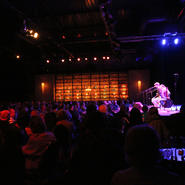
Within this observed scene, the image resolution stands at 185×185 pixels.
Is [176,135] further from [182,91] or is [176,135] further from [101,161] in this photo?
[182,91]

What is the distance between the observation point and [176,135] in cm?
350

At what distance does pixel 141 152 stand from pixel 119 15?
29.7 feet

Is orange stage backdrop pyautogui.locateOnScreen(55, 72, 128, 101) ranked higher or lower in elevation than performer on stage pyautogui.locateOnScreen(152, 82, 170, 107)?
higher

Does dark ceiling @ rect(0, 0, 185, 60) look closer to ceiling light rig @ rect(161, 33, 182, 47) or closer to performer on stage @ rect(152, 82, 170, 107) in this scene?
ceiling light rig @ rect(161, 33, 182, 47)

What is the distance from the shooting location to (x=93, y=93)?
1698 cm

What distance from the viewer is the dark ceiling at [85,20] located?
25.1 ft

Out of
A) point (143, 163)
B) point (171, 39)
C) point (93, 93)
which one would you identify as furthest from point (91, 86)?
point (143, 163)

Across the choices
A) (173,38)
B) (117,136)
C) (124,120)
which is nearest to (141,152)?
(117,136)

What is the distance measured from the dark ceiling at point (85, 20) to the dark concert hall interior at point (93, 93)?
0.16 feet

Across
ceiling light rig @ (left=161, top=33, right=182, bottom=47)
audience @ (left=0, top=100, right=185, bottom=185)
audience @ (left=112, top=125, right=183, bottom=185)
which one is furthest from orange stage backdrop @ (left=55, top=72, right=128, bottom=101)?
audience @ (left=112, top=125, right=183, bottom=185)

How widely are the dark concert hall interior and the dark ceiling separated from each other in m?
0.05

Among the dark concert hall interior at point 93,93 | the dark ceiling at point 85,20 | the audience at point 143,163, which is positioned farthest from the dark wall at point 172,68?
the audience at point 143,163

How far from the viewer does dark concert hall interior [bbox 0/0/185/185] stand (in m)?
1.48

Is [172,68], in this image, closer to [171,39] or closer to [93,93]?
[171,39]
